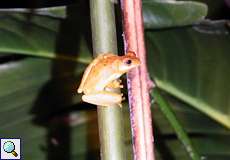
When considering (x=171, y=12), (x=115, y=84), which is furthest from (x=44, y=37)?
(x=115, y=84)

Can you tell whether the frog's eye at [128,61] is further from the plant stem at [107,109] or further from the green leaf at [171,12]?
the green leaf at [171,12]

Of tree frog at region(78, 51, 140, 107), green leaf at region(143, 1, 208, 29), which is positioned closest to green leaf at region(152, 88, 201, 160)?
green leaf at region(143, 1, 208, 29)

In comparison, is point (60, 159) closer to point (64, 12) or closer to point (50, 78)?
point (50, 78)

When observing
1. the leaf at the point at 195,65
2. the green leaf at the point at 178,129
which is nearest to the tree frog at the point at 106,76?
the green leaf at the point at 178,129

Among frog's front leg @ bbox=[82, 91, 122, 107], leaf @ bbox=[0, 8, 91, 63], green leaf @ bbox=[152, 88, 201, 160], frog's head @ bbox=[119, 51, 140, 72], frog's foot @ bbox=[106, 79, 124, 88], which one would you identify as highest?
leaf @ bbox=[0, 8, 91, 63]

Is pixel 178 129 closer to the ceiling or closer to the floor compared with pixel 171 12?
closer to the floor

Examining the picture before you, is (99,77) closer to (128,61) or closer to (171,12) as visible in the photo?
(128,61)

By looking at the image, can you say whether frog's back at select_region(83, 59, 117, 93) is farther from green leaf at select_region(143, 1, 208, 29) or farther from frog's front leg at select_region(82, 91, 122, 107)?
green leaf at select_region(143, 1, 208, 29)
